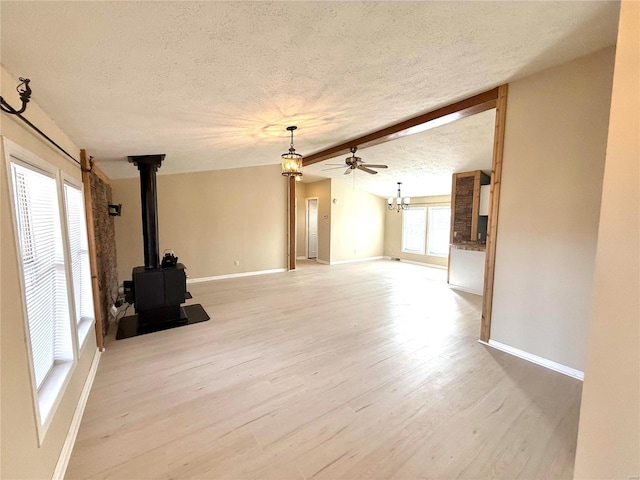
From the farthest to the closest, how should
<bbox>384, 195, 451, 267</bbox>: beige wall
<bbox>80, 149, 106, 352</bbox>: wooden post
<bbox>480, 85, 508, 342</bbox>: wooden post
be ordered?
<bbox>384, 195, 451, 267</bbox>: beige wall
<bbox>480, 85, 508, 342</bbox>: wooden post
<bbox>80, 149, 106, 352</bbox>: wooden post

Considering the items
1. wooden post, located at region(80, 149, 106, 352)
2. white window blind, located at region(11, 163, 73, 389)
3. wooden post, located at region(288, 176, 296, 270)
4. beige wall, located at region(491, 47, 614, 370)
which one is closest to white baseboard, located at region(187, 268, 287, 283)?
wooden post, located at region(288, 176, 296, 270)

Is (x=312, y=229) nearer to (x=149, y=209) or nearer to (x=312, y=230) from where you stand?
(x=312, y=230)

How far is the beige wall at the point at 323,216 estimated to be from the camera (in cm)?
806

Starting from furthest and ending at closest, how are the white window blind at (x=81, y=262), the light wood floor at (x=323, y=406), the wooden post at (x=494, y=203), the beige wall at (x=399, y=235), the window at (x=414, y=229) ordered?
the window at (x=414, y=229)
the beige wall at (x=399, y=235)
the wooden post at (x=494, y=203)
the white window blind at (x=81, y=262)
the light wood floor at (x=323, y=406)

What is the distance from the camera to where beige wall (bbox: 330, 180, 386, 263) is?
8133 millimetres

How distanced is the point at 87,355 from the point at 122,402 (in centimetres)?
61

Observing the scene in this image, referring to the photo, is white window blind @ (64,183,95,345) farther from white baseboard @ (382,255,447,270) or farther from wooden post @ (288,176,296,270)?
white baseboard @ (382,255,447,270)

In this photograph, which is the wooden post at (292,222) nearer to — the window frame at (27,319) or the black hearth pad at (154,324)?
the black hearth pad at (154,324)

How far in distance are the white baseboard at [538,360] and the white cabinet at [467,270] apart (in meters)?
2.35

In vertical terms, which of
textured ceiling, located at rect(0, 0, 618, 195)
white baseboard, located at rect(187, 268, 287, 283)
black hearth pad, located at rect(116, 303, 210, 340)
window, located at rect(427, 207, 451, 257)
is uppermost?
textured ceiling, located at rect(0, 0, 618, 195)

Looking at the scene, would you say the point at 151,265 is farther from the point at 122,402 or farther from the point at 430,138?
the point at 430,138

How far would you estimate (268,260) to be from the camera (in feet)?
23.2

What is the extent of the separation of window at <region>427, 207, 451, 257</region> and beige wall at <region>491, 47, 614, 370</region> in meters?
5.00

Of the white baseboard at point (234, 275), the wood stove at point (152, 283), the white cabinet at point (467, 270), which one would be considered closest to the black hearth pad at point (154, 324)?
the wood stove at point (152, 283)
